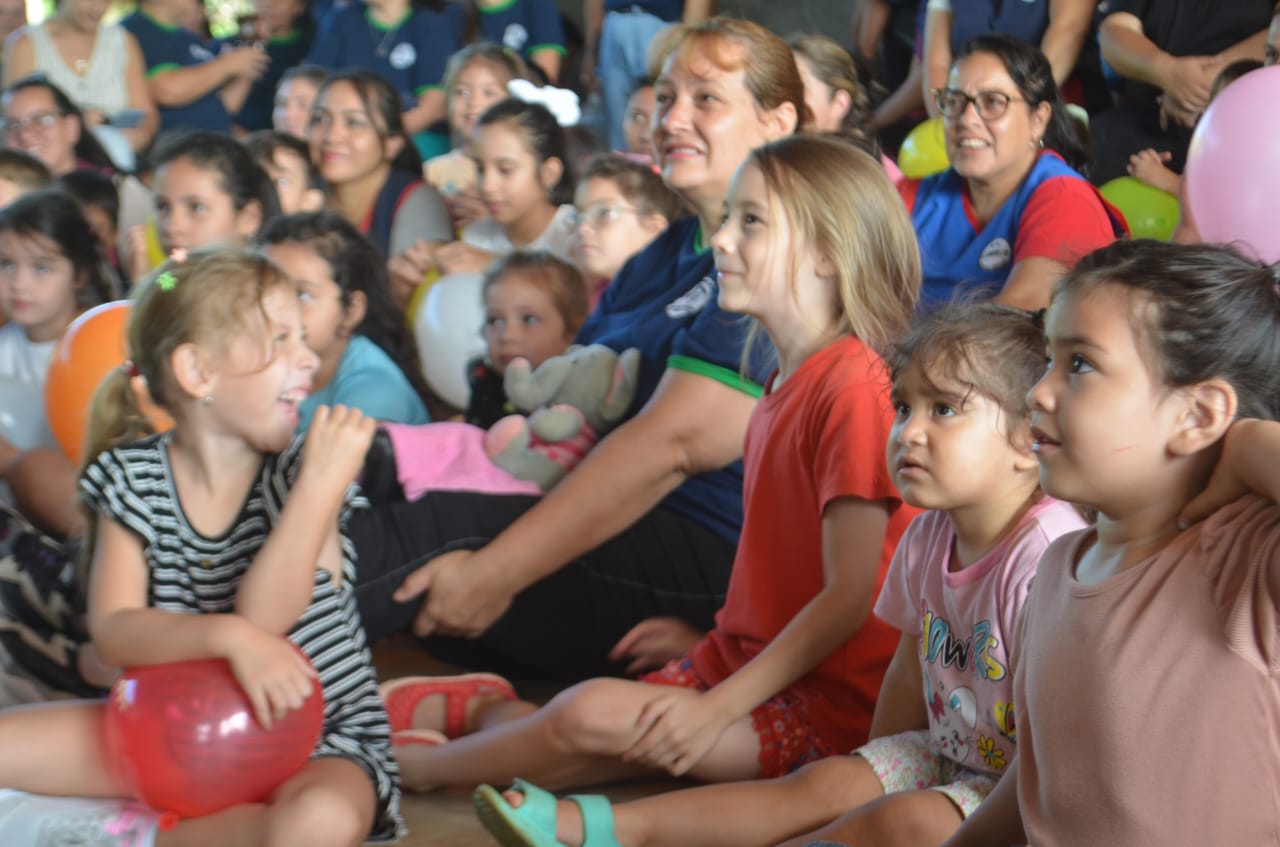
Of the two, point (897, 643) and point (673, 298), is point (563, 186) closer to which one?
point (673, 298)

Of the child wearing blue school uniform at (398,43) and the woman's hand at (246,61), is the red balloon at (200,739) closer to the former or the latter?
the child wearing blue school uniform at (398,43)

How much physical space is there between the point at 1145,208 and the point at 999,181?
1.73 ft

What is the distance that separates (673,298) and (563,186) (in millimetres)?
1283

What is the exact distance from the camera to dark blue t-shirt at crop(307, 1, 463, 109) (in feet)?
Result: 16.0

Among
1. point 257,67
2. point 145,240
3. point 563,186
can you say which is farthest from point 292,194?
point 257,67

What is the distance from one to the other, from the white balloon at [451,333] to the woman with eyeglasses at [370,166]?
0.73 metres

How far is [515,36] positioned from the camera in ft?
16.1

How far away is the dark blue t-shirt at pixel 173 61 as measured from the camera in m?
5.21

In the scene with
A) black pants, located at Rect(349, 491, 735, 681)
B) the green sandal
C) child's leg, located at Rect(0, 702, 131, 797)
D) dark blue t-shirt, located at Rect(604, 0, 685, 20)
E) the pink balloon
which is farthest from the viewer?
dark blue t-shirt, located at Rect(604, 0, 685, 20)

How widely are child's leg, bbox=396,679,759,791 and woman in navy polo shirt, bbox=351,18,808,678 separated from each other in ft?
1.03

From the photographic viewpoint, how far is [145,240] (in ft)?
12.1

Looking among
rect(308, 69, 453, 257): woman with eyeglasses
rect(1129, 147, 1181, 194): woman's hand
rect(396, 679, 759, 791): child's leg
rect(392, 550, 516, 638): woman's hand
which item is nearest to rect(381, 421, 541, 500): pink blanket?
rect(392, 550, 516, 638): woman's hand

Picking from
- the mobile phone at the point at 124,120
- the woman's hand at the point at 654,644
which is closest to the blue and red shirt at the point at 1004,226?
the woman's hand at the point at 654,644

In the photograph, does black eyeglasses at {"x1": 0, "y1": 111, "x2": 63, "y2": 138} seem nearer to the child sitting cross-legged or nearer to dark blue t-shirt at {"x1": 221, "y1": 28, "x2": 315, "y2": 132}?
dark blue t-shirt at {"x1": 221, "y1": 28, "x2": 315, "y2": 132}
